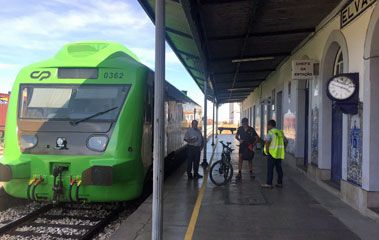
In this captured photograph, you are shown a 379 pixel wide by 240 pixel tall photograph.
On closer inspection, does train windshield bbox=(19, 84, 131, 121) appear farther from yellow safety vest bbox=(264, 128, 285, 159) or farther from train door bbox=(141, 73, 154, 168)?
yellow safety vest bbox=(264, 128, 285, 159)

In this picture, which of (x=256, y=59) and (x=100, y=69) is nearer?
(x=100, y=69)

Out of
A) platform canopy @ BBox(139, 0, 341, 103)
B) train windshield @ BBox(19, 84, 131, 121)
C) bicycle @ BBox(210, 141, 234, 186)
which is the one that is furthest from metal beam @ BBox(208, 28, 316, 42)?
train windshield @ BBox(19, 84, 131, 121)

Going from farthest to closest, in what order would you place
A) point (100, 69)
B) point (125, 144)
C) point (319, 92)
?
point (319, 92)
point (100, 69)
point (125, 144)

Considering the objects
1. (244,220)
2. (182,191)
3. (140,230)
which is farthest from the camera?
(182,191)

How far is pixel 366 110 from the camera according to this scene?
542 cm

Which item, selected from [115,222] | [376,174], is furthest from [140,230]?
[376,174]

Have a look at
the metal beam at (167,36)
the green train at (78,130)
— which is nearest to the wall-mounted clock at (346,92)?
the green train at (78,130)

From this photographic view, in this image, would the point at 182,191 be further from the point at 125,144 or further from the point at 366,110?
the point at 366,110

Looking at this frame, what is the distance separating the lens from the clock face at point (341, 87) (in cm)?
579

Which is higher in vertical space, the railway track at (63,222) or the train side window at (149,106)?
the train side window at (149,106)

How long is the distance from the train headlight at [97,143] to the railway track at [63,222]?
122 cm

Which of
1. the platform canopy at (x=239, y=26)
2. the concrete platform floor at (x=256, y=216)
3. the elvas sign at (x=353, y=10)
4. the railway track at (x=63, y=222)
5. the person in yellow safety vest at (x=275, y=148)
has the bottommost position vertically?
the railway track at (x=63, y=222)

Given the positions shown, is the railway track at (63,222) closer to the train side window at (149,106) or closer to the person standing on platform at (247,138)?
the train side window at (149,106)

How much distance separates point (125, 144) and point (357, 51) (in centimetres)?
449
